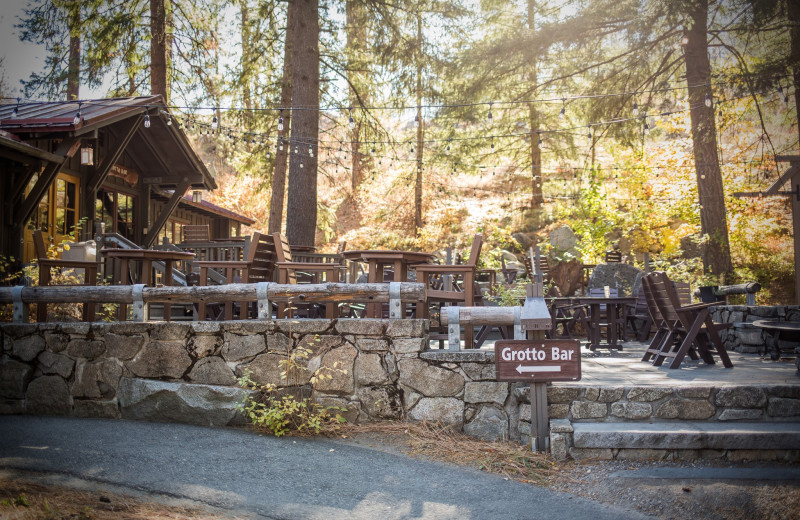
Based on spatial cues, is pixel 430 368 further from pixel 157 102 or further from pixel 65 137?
pixel 157 102

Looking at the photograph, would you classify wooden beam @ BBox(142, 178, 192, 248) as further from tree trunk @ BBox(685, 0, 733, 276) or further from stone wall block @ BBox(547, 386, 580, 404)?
tree trunk @ BBox(685, 0, 733, 276)

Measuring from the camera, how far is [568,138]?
20.0 metres

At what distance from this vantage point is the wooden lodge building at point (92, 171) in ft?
31.6

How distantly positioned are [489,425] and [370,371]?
107cm

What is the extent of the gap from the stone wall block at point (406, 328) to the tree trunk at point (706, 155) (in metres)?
9.09

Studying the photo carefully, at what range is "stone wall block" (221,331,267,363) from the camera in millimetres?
5062

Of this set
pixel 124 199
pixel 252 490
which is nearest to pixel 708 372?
pixel 252 490

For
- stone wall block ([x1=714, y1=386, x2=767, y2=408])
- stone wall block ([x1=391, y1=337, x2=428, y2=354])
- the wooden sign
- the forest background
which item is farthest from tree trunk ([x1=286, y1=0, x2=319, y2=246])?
stone wall block ([x1=714, y1=386, x2=767, y2=408])

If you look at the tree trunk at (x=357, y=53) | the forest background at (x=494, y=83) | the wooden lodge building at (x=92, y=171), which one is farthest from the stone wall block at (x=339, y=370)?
the tree trunk at (x=357, y=53)

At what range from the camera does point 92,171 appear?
12180 mm

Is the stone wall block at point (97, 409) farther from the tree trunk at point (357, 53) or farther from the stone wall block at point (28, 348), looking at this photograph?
the tree trunk at point (357, 53)

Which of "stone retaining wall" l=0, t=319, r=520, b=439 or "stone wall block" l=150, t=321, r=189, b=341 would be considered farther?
"stone wall block" l=150, t=321, r=189, b=341

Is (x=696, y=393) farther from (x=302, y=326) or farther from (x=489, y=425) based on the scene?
(x=302, y=326)

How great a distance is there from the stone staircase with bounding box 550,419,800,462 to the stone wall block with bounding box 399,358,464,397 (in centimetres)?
84
